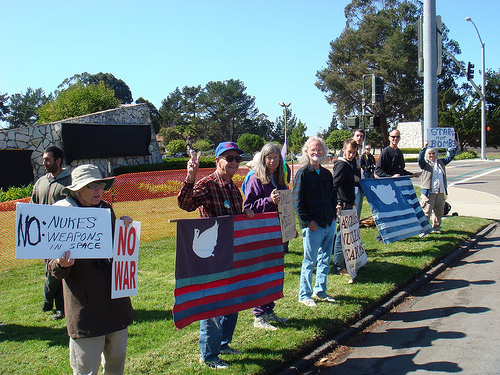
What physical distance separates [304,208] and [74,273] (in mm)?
2983

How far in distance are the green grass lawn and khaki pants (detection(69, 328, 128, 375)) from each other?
0.70 meters

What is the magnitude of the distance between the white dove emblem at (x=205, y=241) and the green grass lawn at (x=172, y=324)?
0.97m

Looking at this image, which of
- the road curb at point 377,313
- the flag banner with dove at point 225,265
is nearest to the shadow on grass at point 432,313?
the road curb at point 377,313

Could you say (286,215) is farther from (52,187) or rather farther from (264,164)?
(52,187)

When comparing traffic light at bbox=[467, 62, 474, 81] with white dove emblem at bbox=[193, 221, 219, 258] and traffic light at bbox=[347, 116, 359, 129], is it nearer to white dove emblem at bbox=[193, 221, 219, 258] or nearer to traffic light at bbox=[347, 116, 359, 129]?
traffic light at bbox=[347, 116, 359, 129]

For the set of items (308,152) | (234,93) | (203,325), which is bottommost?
(203,325)

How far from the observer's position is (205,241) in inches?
158

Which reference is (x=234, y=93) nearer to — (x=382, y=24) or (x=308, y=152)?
(x=382, y=24)

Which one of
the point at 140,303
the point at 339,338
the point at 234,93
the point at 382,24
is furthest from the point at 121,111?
the point at 234,93

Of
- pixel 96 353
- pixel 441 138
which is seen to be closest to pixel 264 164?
pixel 96 353

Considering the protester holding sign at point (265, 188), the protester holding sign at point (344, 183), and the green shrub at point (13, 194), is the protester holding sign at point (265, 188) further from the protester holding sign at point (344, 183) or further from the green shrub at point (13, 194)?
the green shrub at point (13, 194)

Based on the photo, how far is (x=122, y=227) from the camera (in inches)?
128

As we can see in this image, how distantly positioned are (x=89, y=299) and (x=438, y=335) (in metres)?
3.76

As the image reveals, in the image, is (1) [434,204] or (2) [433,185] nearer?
(2) [433,185]
